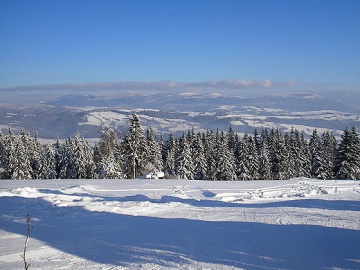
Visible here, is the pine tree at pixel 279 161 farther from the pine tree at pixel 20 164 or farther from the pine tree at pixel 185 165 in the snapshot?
the pine tree at pixel 20 164

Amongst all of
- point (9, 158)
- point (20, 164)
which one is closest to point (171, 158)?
point (20, 164)

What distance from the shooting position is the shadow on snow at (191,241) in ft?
23.1

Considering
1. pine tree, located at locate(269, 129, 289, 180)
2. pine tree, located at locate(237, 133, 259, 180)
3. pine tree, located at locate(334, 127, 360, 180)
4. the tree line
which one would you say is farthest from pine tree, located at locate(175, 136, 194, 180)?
pine tree, located at locate(334, 127, 360, 180)

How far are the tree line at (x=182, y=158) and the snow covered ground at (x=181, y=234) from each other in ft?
83.5

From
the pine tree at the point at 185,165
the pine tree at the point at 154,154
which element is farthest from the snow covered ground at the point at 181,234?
the pine tree at the point at 154,154

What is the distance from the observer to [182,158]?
47.6 metres

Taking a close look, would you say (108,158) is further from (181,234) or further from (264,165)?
(181,234)

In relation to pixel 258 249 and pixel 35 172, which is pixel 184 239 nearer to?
pixel 258 249

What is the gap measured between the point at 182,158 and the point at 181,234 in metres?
38.4

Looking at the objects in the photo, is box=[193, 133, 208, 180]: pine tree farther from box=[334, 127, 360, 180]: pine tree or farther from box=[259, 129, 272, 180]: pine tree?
box=[334, 127, 360, 180]: pine tree

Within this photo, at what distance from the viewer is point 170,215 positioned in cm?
1158

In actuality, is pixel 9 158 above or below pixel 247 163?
above

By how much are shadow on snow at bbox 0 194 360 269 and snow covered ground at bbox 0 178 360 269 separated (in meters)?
0.02

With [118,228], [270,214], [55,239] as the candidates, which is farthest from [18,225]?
[270,214]
